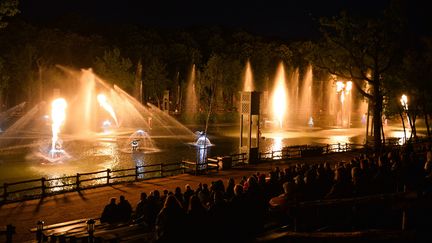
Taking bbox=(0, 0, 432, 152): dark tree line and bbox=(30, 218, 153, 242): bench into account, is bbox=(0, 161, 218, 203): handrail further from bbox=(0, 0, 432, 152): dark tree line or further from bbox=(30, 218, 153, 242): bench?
bbox=(0, 0, 432, 152): dark tree line

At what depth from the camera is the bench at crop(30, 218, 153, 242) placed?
9727 millimetres

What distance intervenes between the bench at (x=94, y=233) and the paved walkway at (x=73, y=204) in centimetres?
202

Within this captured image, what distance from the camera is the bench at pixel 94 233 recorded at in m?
9.73

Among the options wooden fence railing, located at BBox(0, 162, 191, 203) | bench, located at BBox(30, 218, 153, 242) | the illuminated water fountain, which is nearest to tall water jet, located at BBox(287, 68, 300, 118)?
the illuminated water fountain

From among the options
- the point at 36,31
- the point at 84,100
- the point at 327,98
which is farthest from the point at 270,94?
the point at 36,31

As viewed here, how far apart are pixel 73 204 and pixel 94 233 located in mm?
7635

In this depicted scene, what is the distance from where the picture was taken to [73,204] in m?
17.7

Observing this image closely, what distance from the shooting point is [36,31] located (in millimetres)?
86250

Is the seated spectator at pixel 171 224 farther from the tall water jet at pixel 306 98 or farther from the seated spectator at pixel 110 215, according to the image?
the tall water jet at pixel 306 98

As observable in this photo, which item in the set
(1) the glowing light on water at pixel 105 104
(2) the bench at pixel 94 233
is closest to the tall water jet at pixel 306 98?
(1) the glowing light on water at pixel 105 104

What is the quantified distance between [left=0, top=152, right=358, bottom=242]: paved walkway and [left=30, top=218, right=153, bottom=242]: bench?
202 centimetres

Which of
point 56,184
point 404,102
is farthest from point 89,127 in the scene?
point 404,102

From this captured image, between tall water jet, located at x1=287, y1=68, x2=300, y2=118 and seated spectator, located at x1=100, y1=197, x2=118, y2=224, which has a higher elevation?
tall water jet, located at x1=287, y1=68, x2=300, y2=118

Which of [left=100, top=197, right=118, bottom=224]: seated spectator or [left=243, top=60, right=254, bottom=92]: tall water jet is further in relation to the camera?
[left=243, top=60, right=254, bottom=92]: tall water jet
